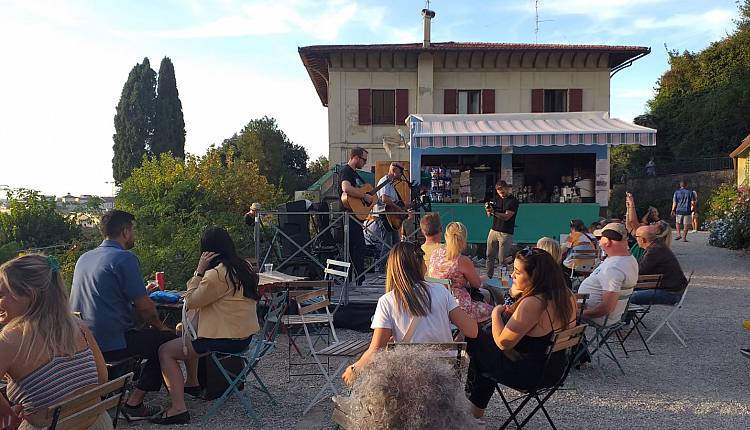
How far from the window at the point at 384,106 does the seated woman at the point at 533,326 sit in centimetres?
1814

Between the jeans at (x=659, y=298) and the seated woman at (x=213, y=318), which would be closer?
the seated woman at (x=213, y=318)

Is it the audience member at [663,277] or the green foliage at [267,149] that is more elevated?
the green foliage at [267,149]

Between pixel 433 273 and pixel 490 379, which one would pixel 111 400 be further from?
pixel 433 273

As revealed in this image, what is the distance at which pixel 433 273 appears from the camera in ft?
16.3

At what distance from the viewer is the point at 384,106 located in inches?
853

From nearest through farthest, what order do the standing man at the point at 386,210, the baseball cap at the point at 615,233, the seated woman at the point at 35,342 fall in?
the seated woman at the point at 35,342 → the baseball cap at the point at 615,233 → the standing man at the point at 386,210

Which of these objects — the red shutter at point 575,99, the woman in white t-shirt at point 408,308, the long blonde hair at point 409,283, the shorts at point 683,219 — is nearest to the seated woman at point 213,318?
the woman in white t-shirt at point 408,308

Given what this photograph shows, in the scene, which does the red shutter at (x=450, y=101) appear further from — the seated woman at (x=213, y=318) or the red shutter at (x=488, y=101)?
the seated woman at (x=213, y=318)

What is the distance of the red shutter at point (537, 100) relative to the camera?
71.5 ft

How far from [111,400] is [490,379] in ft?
6.95

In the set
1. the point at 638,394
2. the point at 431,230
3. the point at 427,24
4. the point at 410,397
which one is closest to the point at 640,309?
the point at 638,394

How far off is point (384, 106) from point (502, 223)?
13237 millimetres

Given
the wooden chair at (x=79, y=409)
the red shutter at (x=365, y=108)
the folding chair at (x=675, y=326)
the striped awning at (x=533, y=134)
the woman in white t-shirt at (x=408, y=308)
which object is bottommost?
the folding chair at (x=675, y=326)

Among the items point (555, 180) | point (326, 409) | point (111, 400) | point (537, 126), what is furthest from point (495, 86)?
point (111, 400)
